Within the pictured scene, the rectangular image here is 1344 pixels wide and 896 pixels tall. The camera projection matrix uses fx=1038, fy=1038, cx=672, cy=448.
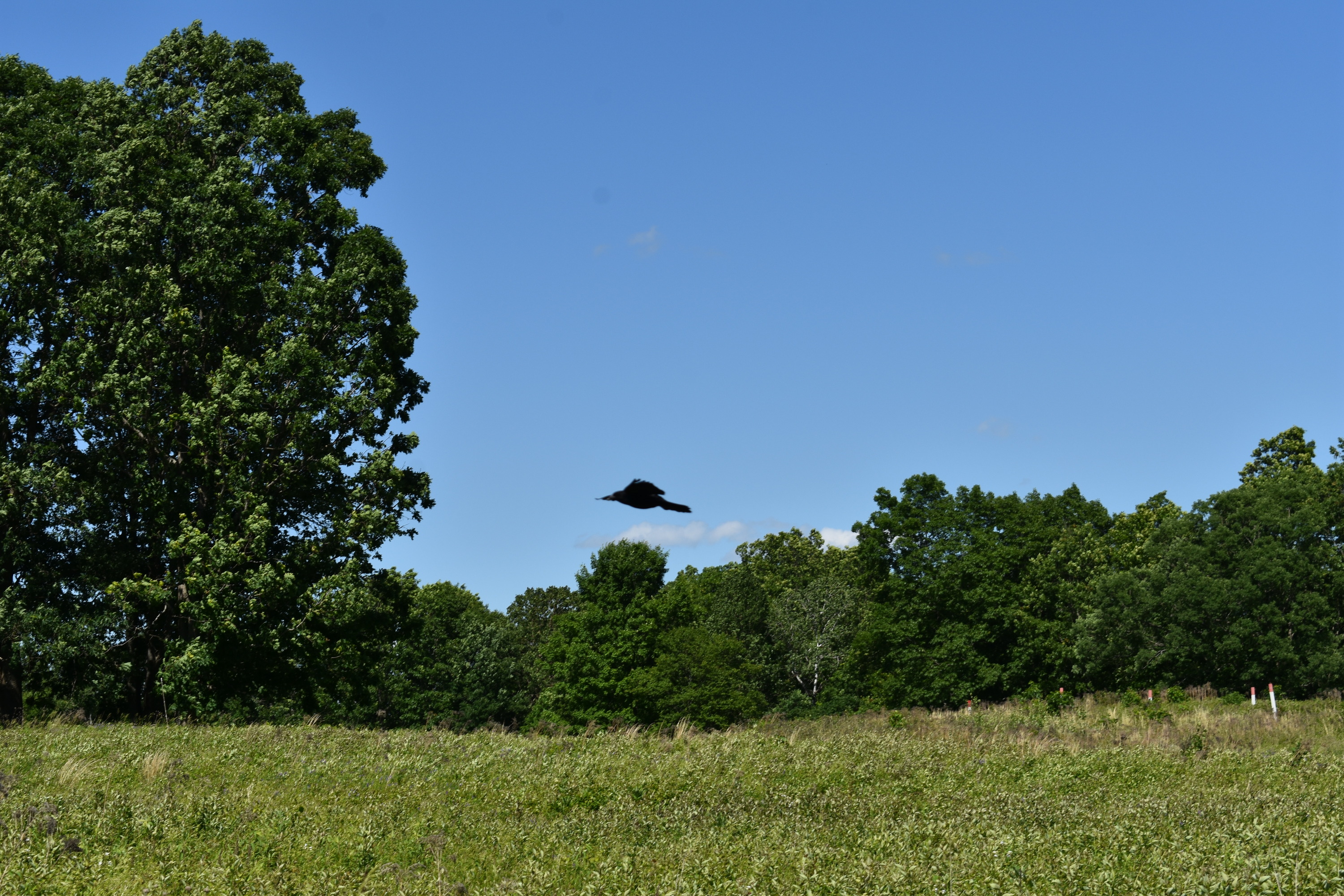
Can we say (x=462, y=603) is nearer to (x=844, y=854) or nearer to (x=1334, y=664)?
(x=1334, y=664)

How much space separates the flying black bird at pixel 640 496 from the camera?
154 inches

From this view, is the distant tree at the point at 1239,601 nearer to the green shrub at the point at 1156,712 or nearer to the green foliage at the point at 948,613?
the green foliage at the point at 948,613

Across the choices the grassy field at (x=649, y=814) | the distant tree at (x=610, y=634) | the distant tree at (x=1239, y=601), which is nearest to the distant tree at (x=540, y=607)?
A: the distant tree at (x=610, y=634)

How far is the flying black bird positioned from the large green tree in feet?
69.7

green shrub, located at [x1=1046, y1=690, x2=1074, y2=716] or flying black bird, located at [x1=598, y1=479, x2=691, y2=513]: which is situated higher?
flying black bird, located at [x1=598, y1=479, x2=691, y2=513]

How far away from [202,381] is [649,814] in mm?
17848

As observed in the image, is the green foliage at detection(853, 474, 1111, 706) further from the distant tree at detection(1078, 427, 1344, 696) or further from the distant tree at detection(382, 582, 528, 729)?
the distant tree at detection(382, 582, 528, 729)

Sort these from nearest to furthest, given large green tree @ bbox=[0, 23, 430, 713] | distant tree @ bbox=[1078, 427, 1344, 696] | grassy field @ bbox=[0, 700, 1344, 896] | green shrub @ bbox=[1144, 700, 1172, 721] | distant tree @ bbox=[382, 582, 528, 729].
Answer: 1. grassy field @ bbox=[0, 700, 1344, 896]
2. large green tree @ bbox=[0, 23, 430, 713]
3. green shrub @ bbox=[1144, 700, 1172, 721]
4. distant tree @ bbox=[1078, 427, 1344, 696]
5. distant tree @ bbox=[382, 582, 528, 729]

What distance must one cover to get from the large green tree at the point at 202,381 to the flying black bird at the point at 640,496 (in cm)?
2125

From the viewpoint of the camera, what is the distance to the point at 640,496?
3955 mm

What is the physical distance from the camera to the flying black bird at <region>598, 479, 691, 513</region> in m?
3.91

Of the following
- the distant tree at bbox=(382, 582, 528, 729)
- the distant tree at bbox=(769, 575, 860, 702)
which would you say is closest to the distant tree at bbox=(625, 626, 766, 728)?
the distant tree at bbox=(769, 575, 860, 702)

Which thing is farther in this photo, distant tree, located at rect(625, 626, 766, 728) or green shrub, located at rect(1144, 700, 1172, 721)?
distant tree, located at rect(625, 626, 766, 728)

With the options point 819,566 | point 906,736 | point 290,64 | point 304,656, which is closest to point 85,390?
point 304,656
